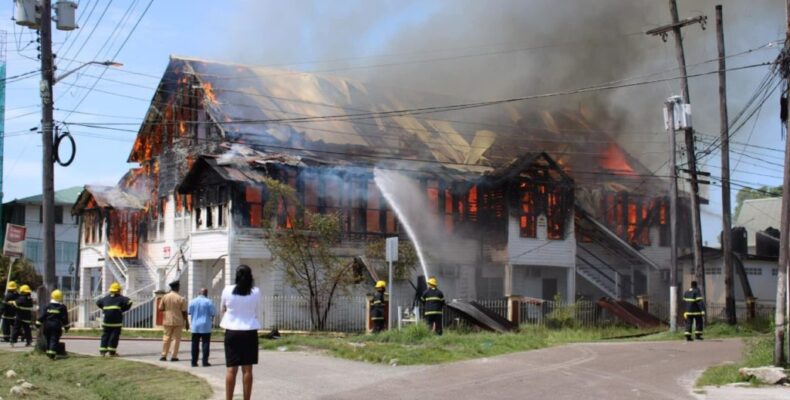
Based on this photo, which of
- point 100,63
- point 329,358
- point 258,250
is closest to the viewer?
point 329,358

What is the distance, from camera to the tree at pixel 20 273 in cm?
3884

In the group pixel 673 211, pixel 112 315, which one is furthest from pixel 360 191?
pixel 112 315

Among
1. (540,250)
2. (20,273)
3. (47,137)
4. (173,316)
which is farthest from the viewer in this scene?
(20,273)

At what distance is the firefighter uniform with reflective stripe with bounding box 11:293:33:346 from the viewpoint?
19.4 m

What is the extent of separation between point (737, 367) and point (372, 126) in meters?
22.5

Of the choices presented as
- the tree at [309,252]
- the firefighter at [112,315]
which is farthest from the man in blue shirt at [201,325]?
the tree at [309,252]

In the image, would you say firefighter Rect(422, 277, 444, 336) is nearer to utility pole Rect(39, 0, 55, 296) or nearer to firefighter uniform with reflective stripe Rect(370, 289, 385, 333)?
firefighter uniform with reflective stripe Rect(370, 289, 385, 333)

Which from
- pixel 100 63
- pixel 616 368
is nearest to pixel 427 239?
pixel 100 63

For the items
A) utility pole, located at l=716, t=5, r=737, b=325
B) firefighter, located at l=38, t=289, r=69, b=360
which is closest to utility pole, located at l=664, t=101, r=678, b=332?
utility pole, located at l=716, t=5, r=737, b=325

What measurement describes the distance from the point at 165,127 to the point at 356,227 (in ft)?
29.6

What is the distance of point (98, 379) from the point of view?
13.8 metres

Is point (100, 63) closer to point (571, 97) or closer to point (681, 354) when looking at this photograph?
point (681, 354)

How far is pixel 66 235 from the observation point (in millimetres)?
54844

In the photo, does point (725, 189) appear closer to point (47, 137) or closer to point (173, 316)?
point (173, 316)
